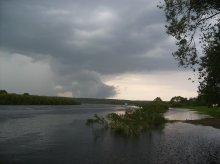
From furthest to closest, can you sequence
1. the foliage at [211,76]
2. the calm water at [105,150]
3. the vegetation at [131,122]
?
1. the vegetation at [131,122]
2. the calm water at [105,150]
3. the foliage at [211,76]

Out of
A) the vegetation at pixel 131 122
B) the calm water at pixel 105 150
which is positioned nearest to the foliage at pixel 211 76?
the calm water at pixel 105 150

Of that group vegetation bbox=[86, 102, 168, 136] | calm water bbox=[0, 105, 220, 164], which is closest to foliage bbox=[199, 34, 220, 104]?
calm water bbox=[0, 105, 220, 164]

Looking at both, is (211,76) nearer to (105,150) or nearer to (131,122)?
(105,150)

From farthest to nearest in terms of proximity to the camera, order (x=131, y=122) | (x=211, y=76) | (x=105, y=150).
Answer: (x=131, y=122) < (x=105, y=150) < (x=211, y=76)

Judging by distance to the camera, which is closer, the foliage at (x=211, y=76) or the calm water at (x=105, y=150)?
the foliage at (x=211, y=76)

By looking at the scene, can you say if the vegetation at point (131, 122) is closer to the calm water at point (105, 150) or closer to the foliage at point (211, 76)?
the calm water at point (105, 150)

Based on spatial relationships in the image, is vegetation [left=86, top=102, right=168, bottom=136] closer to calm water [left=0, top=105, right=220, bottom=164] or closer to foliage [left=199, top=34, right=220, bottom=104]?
calm water [left=0, top=105, right=220, bottom=164]

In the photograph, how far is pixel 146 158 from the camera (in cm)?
3431

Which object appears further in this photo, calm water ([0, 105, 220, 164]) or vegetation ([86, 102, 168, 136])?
vegetation ([86, 102, 168, 136])

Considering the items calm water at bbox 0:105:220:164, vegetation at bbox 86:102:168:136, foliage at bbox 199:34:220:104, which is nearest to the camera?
foliage at bbox 199:34:220:104

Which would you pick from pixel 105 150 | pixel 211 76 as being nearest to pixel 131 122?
pixel 105 150

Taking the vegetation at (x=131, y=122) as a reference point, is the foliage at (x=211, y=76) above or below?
above

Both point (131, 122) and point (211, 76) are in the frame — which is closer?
point (211, 76)

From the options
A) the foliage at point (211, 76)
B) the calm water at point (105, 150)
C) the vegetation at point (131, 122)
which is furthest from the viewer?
the vegetation at point (131, 122)
